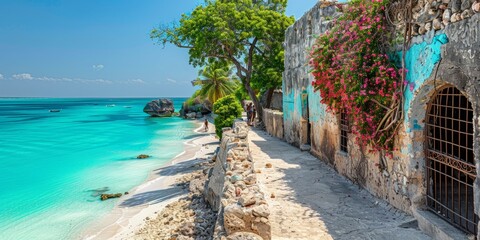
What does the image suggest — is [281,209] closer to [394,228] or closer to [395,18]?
[394,228]

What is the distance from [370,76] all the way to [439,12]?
2001 millimetres

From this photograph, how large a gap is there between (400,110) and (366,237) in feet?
8.14

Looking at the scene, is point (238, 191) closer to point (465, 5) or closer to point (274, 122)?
point (465, 5)

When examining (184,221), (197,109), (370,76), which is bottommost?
(184,221)

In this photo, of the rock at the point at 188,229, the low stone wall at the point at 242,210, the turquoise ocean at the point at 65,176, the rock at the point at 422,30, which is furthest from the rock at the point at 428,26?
the turquoise ocean at the point at 65,176

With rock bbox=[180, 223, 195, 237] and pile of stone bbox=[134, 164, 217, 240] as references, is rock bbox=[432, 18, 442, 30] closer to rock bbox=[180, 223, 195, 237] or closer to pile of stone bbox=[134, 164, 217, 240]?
pile of stone bbox=[134, 164, 217, 240]

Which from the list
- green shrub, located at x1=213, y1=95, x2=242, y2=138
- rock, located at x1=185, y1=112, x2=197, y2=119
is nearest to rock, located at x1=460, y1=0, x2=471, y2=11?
green shrub, located at x1=213, y1=95, x2=242, y2=138

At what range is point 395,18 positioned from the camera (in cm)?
695

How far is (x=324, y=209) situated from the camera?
24.6 ft

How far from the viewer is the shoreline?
41.9ft

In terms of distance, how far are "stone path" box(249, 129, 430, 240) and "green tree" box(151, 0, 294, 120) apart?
1443 centimetres

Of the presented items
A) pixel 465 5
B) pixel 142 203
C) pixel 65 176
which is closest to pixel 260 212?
pixel 465 5

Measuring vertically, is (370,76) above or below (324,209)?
above

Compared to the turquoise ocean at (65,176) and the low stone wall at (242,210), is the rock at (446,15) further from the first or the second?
the turquoise ocean at (65,176)
